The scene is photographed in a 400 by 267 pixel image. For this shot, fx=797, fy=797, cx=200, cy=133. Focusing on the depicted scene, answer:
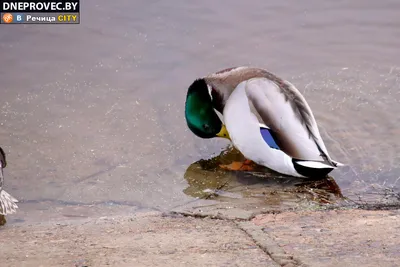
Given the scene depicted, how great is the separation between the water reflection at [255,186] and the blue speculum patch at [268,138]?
0.69 ft

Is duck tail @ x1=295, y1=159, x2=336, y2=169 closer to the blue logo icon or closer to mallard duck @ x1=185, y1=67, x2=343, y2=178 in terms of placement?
mallard duck @ x1=185, y1=67, x2=343, y2=178

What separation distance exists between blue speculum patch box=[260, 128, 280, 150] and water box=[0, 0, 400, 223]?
37 centimetres

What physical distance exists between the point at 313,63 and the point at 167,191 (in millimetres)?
2352

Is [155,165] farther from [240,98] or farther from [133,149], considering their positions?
[240,98]

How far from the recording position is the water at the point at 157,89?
5.00 meters

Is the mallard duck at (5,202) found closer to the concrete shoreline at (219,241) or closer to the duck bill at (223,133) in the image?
the concrete shoreline at (219,241)

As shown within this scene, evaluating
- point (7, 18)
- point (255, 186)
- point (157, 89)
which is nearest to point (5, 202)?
point (255, 186)

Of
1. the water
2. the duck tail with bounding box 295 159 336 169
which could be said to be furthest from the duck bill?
the duck tail with bounding box 295 159 336 169

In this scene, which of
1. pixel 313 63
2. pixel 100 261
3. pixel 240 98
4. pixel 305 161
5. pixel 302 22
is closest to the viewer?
pixel 100 261

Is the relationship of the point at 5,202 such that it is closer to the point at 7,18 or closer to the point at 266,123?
the point at 266,123

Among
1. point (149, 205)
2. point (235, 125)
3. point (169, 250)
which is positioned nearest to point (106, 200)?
point (149, 205)

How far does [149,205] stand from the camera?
15.2ft

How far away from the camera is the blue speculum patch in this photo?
509 cm

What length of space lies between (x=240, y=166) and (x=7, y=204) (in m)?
1.60
